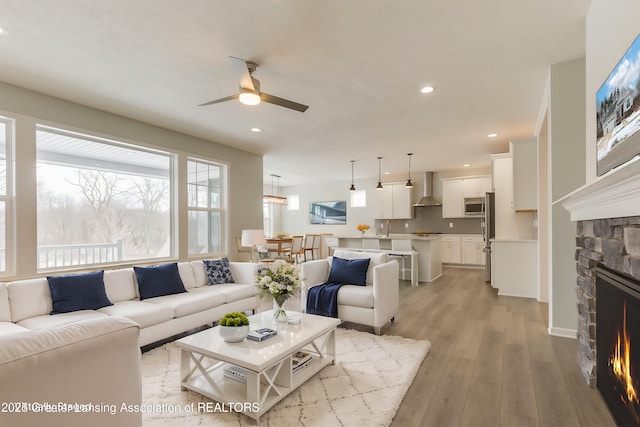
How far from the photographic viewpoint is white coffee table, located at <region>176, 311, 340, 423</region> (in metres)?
1.92

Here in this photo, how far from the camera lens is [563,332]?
127 inches

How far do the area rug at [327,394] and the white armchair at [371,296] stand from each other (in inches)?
17.3

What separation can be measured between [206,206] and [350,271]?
3.14m

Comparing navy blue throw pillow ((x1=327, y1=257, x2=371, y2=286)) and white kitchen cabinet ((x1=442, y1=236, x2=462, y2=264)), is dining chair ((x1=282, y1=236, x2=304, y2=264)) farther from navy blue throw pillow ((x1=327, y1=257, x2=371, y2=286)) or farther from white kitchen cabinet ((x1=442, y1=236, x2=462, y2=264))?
navy blue throw pillow ((x1=327, y1=257, x2=371, y2=286))

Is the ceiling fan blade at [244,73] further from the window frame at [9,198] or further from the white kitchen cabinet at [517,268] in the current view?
the white kitchen cabinet at [517,268]

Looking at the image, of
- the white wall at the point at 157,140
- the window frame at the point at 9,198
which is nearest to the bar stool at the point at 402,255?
the white wall at the point at 157,140

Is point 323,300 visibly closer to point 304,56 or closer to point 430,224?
point 304,56

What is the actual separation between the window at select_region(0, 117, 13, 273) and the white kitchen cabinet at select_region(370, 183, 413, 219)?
799 cm

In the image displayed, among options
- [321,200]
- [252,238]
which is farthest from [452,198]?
[252,238]

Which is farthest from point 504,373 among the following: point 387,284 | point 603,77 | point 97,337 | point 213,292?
point 213,292

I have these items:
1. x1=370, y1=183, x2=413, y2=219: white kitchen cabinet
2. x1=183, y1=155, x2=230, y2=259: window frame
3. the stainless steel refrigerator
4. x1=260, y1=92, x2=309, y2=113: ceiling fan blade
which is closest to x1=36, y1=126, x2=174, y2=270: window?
x1=183, y1=155, x2=230, y2=259: window frame

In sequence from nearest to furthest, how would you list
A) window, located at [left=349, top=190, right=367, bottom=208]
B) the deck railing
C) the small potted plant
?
1. the small potted plant
2. the deck railing
3. window, located at [left=349, top=190, right=367, bottom=208]

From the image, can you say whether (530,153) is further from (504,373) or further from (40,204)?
(40,204)

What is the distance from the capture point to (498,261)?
17.1ft
